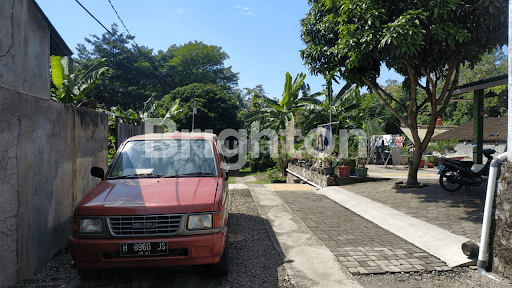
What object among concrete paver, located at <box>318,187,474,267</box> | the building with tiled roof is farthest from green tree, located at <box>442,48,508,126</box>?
concrete paver, located at <box>318,187,474,267</box>

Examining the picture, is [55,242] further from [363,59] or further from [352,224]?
[363,59]

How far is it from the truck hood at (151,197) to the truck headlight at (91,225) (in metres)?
0.08

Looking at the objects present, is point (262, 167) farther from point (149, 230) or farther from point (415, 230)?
point (149, 230)

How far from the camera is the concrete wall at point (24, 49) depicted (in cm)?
395

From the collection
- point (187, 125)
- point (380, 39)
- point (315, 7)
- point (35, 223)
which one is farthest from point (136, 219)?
point (187, 125)

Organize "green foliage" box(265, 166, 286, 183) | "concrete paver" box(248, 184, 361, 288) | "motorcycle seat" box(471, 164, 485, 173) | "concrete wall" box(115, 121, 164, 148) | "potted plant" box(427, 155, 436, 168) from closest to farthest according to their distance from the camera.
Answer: "concrete paver" box(248, 184, 361, 288) → "concrete wall" box(115, 121, 164, 148) → "motorcycle seat" box(471, 164, 485, 173) → "green foliage" box(265, 166, 286, 183) → "potted plant" box(427, 155, 436, 168)

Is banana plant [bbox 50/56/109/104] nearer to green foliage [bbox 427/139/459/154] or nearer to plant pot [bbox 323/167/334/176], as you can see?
plant pot [bbox 323/167/334/176]

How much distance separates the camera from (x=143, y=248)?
11.8ft

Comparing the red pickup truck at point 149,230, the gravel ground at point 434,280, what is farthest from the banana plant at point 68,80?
the gravel ground at point 434,280

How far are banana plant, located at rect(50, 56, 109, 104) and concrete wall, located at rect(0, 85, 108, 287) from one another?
561 cm

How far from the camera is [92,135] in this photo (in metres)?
6.31

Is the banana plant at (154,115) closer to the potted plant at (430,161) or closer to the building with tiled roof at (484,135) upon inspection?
the potted plant at (430,161)

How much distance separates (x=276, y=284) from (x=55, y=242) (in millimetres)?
3187

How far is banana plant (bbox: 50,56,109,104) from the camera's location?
410 inches
